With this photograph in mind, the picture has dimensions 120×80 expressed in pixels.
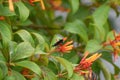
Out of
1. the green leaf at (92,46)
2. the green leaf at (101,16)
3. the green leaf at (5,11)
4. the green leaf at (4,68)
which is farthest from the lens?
the green leaf at (101,16)

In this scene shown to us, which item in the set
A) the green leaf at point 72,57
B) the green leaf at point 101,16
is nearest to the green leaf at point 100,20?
the green leaf at point 101,16

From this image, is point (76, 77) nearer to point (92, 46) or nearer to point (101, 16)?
point (92, 46)

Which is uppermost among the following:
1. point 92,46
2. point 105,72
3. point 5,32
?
point 5,32

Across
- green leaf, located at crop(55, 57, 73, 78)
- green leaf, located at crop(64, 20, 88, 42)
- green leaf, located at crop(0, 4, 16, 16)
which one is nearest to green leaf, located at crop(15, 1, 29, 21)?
green leaf, located at crop(0, 4, 16, 16)

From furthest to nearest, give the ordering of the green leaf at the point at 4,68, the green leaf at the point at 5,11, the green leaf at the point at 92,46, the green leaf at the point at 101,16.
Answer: the green leaf at the point at 101,16 → the green leaf at the point at 92,46 → the green leaf at the point at 5,11 → the green leaf at the point at 4,68

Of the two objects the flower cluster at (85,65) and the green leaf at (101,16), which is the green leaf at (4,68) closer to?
the flower cluster at (85,65)

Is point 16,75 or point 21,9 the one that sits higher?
point 21,9

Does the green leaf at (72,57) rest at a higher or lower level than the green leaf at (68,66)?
Answer: lower

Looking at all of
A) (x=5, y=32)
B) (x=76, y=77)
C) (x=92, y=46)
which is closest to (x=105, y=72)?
(x=92, y=46)
